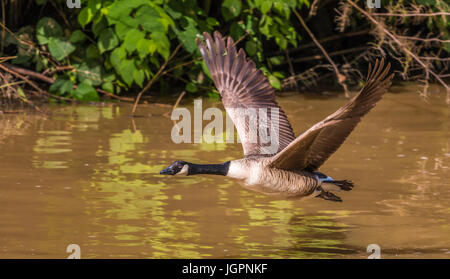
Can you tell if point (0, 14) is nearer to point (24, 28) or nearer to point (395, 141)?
point (24, 28)

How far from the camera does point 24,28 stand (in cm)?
1166

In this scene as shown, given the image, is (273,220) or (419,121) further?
(419,121)

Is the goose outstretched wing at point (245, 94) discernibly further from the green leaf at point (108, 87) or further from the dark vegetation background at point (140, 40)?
the green leaf at point (108, 87)

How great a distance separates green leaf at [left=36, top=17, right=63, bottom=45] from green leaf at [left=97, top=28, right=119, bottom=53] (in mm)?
823

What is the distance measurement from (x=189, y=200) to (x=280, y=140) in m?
0.82

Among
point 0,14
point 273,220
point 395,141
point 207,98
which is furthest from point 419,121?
point 0,14

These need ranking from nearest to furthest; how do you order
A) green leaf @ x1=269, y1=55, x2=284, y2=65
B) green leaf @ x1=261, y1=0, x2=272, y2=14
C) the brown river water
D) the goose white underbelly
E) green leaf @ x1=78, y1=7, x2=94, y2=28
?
1. the brown river water
2. the goose white underbelly
3. green leaf @ x1=78, y1=7, x2=94, y2=28
4. green leaf @ x1=261, y1=0, x2=272, y2=14
5. green leaf @ x1=269, y1=55, x2=284, y2=65

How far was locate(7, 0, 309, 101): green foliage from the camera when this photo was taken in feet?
34.7

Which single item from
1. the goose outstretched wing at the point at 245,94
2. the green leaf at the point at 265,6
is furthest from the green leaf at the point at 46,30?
the goose outstretched wing at the point at 245,94

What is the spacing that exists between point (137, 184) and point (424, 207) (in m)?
2.25

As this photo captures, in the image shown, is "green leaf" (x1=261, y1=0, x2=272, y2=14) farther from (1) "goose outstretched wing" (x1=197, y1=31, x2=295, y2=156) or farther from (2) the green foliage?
(1) "goose outstretched wing" (x1=197, y1=31, x2=295, y2=156)

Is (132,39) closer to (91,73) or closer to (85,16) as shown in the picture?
(85,16)

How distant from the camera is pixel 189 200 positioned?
23.5 feet

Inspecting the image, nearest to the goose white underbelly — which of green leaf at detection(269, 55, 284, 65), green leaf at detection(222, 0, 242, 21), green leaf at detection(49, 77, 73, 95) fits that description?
green leaf at detection(222, 0, 242, 21)
